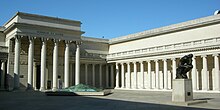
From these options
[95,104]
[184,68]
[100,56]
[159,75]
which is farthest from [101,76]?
[95,104]

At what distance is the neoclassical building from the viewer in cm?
5269

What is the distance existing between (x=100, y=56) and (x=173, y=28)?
23.8 m

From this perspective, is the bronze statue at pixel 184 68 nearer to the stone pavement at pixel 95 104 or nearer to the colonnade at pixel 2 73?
the stone pavement at pixel 95 104

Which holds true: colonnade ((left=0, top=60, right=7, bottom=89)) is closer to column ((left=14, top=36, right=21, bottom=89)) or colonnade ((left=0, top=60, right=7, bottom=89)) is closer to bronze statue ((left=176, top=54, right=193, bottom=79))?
column ((left=14, top=36, right=21, bottom=89))

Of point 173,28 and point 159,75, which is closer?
point 173,28

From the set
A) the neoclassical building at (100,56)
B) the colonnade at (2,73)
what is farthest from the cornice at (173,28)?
the colonnade at (2,73)

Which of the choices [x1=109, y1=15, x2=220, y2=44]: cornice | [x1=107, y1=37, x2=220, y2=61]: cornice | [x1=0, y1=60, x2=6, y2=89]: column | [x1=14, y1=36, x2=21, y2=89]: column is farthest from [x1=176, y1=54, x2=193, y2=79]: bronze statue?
[x1=0, y1=60, x2=6, y2=89]: column

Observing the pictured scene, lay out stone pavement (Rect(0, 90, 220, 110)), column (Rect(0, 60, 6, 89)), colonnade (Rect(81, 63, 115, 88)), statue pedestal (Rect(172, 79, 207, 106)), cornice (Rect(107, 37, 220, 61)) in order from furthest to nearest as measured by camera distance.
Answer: colonnade (Rect(81, 63, 115, 88)), column (Rect(0, 60, 6, 89)), cornice (Rect(107, 37, 220, 61)), statue pedestal (Rect(172, 79, 207, 106)), stone pavement (Rect(0, 90, 220, 110))

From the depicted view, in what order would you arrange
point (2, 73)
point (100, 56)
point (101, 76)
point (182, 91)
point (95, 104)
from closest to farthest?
1. point (95, 104)
2. point (182, 91)
3. point (2, 73)
4. point (101, 76)
5. point (100, 56)

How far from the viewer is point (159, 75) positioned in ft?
203

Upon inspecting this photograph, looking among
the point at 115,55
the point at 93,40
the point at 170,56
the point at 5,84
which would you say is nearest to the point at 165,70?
the point at 170,56

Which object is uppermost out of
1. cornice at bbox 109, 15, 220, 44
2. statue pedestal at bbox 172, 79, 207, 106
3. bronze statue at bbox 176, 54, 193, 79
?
cornice at bbox 109, 15, 220, 44

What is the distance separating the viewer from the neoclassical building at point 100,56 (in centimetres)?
5269

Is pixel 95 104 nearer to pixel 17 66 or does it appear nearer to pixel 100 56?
pixel 17 66
